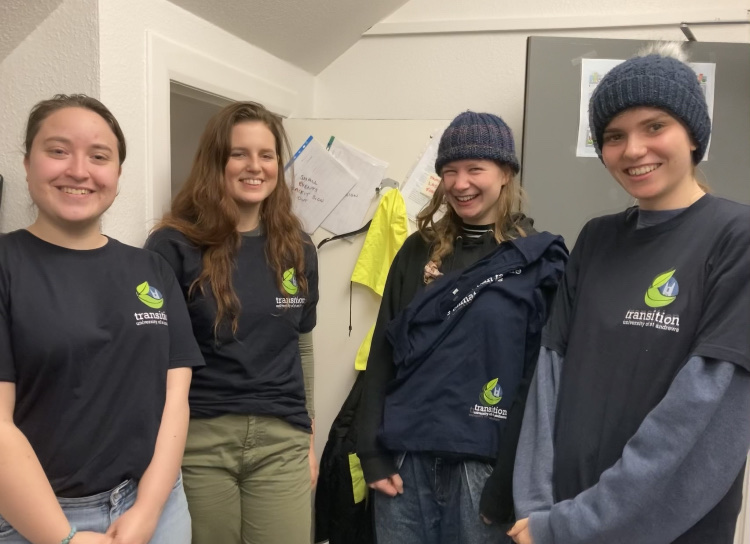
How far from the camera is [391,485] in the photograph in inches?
48.7

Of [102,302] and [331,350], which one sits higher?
[102,302]

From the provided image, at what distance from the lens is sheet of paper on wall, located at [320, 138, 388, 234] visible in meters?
2.21

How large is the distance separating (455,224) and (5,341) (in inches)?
36.6

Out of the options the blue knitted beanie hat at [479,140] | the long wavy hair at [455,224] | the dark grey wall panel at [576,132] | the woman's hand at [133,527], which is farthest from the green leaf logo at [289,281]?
the dark grey wall panel at [576,132]

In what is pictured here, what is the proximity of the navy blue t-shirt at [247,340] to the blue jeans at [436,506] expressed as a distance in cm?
34

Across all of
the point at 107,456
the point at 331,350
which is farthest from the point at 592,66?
the point at 107,456

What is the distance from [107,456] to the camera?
100 cm

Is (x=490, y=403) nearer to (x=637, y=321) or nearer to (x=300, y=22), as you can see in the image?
(x=637, y=321)

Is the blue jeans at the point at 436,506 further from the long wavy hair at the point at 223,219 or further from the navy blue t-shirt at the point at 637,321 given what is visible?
the long wavy hair at the point at 223,219

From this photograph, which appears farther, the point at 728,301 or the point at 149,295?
the point at 149,295

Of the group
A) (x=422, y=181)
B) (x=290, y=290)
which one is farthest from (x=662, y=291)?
(x=422, y=181)

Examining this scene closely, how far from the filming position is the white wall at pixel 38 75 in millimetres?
1312

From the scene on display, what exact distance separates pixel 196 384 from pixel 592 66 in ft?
5.46

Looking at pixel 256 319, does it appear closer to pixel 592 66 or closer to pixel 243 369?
pixel 243 369
